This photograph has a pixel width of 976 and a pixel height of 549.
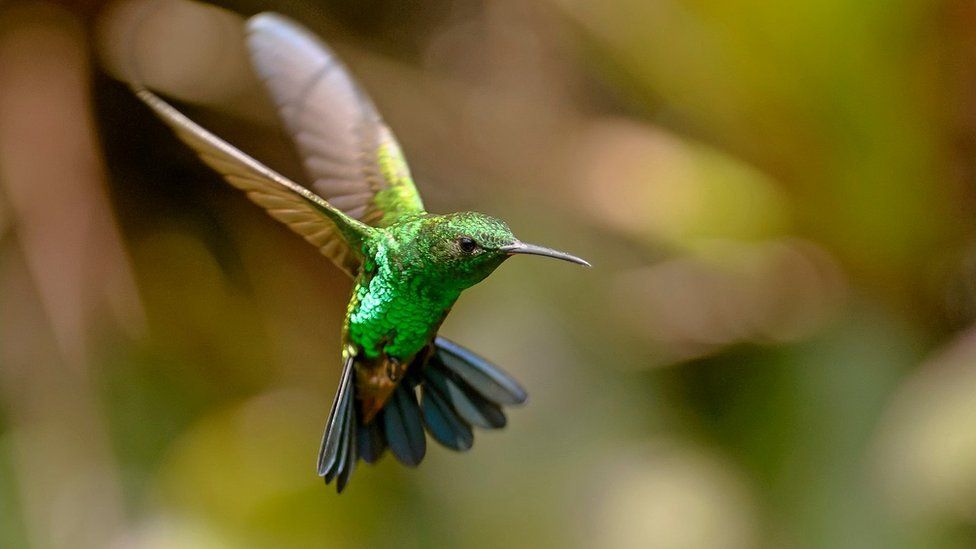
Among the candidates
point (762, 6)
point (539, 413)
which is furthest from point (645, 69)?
point (539, 413)

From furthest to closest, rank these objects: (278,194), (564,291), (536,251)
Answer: (564,291), (278,194), (536,251)

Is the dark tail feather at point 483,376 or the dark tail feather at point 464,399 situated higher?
the dark tail feather at point 483,376

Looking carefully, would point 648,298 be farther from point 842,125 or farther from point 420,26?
point 420,26

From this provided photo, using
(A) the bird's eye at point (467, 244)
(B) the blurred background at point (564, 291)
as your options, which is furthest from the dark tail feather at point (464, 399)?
(B) the blurred background at point (564, 291)

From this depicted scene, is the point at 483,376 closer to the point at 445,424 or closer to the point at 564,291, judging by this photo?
the point at 445,424

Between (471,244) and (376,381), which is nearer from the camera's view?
(471,244)

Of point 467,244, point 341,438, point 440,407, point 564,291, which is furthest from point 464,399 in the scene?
point 564,291

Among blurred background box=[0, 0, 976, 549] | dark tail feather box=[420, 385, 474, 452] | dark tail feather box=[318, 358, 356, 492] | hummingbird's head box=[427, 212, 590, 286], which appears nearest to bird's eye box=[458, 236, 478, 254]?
hummingbird's head box=[427, 212, 590, 286]

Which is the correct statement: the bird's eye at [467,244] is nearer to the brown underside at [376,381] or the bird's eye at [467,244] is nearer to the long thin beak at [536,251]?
the long thin beak at [536,251]
